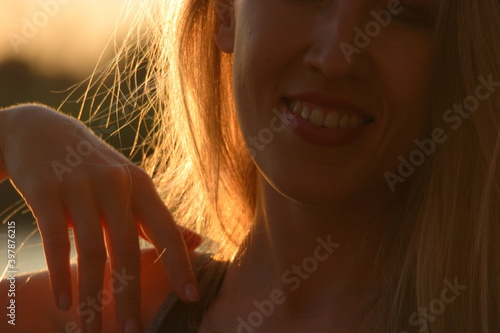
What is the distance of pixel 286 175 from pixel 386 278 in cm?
37

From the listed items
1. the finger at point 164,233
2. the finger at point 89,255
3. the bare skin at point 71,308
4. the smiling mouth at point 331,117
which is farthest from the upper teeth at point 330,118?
the bare skin at point 71,308

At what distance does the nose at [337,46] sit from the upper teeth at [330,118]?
98 millimetres

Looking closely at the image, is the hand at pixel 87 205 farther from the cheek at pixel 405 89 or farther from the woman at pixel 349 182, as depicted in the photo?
the cheek at pixel 405 89

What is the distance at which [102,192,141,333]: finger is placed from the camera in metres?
2.29

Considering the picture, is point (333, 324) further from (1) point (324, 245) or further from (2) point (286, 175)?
(2) point (286, 175)

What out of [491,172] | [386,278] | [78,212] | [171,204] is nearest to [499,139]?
[491,172]

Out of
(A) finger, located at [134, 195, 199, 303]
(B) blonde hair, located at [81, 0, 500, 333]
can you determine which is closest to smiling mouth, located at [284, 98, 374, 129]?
(B) blonde hair, located at [81, 0, 500, 333]

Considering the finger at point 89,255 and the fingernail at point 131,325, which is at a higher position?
the finger at point 89,255

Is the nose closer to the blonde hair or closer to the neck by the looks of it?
the blonde hair

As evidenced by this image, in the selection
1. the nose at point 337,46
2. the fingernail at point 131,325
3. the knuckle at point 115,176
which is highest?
the nose at point 337,46

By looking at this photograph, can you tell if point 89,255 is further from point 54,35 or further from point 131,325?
point 54,35

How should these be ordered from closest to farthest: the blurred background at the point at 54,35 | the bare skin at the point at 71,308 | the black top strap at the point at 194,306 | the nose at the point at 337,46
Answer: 1. the nose at the point at 337,46
2. the black top strap at the point at 194,306
3. the bare skin at the point at 71,308
4. the blurred background at the point at 54,35

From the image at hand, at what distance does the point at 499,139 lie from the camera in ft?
7.06

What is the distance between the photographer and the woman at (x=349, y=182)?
7.12 feet
